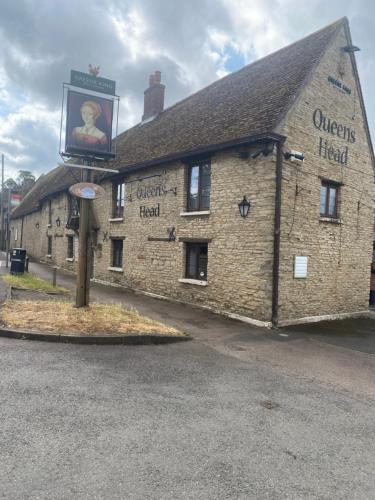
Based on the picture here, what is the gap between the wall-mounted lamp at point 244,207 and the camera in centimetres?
1106

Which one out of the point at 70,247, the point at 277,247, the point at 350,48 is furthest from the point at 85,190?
the point at 70,247

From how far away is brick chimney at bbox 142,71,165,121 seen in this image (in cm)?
2262

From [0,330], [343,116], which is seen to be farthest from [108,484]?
[343,116]

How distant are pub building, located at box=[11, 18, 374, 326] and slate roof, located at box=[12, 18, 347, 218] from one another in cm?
7

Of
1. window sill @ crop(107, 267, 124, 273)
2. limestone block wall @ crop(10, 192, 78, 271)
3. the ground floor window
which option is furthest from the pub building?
limestone block wall @ crop(10, 192, 78, 271)

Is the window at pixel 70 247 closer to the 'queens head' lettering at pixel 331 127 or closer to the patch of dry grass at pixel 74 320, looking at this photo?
the patch of dry grass at pixel 74 320

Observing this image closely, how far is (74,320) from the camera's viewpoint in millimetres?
8273

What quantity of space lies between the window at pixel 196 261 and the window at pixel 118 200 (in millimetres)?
5311

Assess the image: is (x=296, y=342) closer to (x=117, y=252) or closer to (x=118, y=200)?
(x=117, y=252)

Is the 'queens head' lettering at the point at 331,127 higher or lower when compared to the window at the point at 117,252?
higher

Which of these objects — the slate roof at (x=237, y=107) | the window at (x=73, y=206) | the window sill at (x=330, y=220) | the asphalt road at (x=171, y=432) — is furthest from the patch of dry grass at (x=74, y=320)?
the window at (x=73, y=206)

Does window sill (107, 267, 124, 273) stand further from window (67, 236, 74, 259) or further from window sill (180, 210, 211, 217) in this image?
window (67, 236, 74, 259)

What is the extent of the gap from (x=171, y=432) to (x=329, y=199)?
35.2 ft

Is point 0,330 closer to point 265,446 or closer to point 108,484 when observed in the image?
point 108,484
